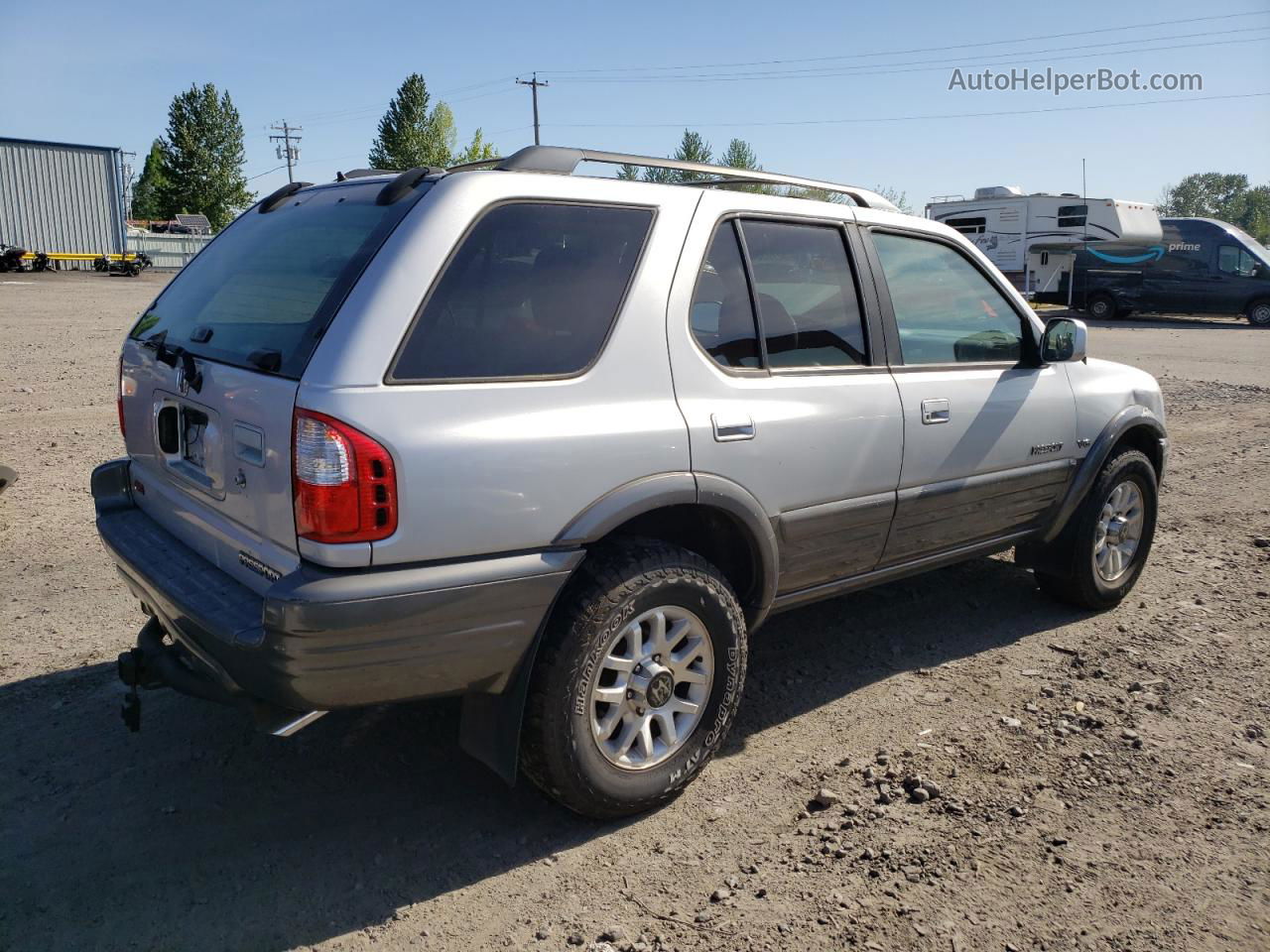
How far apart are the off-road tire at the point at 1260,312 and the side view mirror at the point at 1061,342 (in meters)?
23.6

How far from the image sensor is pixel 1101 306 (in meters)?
26.2

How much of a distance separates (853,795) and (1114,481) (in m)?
2.45

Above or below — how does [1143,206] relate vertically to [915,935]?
above

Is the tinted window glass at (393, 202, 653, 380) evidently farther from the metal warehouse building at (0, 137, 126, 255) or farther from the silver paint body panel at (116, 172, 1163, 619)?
the metal warehouse building at (0, 137, 126, 255)

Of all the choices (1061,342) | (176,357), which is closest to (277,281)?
(176,357)

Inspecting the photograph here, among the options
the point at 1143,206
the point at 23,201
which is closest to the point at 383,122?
the point at 23,201

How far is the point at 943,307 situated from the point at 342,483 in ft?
8.98

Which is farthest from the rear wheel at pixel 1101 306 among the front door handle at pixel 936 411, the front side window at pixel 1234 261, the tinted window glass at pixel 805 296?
the tinted window glass at pixel 805 296

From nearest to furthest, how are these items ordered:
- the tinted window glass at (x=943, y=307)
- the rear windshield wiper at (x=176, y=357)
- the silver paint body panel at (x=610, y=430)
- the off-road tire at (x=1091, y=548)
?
1. the silver paint body panel at (x=610, y=430)
2. the rear windshield wiper at (x=176, y=357)
3. the tinted window glass at (x=943, y=307)
4. the off-road tire at (x=1091, y=548)

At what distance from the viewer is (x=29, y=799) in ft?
10.5

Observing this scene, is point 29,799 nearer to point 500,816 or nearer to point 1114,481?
point 500,816

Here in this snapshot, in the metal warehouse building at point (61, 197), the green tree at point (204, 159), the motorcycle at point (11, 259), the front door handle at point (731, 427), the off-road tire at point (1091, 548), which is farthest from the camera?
the green tree at point (204, 159)

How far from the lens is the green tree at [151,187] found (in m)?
68.0

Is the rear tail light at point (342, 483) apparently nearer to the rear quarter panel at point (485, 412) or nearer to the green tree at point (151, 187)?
the rear quarter panel at point (485, 412)
